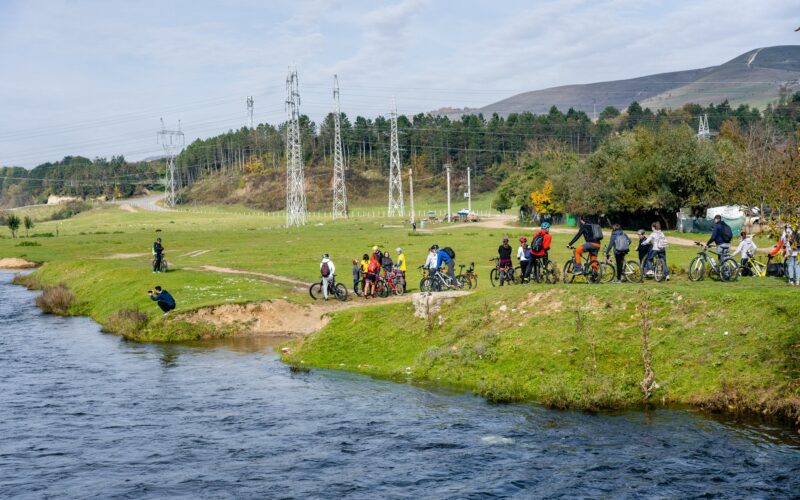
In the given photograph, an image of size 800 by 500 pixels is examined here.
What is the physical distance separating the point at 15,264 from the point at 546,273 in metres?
63.9

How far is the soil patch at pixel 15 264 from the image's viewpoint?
78250mm

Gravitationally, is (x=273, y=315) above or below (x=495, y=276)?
below

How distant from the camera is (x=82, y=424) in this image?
2244cm

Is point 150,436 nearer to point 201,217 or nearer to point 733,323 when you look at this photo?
point 733,323

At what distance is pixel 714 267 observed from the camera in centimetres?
3178

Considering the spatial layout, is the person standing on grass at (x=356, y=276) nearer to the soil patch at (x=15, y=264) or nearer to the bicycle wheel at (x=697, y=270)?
the bicycle wheel at (x=697, y=270)

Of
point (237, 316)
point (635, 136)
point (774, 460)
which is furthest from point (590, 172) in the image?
point (774, 460)

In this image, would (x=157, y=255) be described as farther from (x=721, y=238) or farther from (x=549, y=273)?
(x=721, y=238)

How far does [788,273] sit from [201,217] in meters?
153

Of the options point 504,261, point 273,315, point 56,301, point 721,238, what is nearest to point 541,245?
point 504,261

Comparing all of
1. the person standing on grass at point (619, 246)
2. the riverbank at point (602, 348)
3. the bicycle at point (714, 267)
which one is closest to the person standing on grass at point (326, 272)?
the riverbank at point (602, 348)

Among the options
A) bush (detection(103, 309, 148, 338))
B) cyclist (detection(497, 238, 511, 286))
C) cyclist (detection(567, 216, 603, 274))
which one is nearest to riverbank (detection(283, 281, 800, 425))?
cyclist (detection(567, 216, 603, 274))

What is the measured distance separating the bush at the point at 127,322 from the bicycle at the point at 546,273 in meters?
18.8

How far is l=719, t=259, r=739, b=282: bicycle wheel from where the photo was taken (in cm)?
3144
